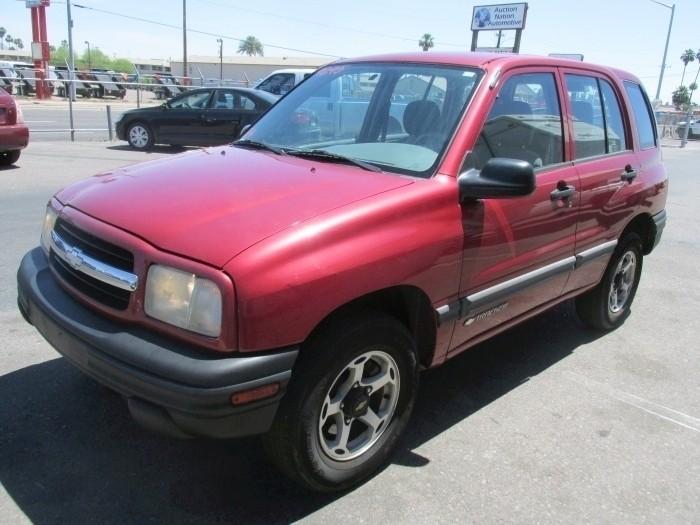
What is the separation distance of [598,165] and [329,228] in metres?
2.32

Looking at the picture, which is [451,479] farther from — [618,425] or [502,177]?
[502,177]

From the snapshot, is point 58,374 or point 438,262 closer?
point 438,262

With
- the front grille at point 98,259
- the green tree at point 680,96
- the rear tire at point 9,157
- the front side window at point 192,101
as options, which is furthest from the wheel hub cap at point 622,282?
the green tree at point 680,96

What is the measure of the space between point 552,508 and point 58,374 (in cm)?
271

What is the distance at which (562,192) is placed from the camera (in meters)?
3.51

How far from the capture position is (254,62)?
83.9m

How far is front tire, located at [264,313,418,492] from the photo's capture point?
2.41 meters

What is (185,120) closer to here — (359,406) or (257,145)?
(257,145)

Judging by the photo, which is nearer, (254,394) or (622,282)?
(254,394)

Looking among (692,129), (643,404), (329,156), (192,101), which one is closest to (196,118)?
(192,101)

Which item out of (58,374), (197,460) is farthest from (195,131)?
(197,460)

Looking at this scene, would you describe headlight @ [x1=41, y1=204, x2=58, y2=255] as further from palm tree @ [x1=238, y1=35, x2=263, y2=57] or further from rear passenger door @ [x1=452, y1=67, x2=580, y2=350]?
palm tree @ [x1=238, y1=35, x2=263, y2=57]

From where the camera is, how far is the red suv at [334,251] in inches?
87.1

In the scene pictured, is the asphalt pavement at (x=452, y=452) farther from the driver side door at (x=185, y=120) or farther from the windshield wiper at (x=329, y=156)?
the driver side door at (x=185, y=120)
